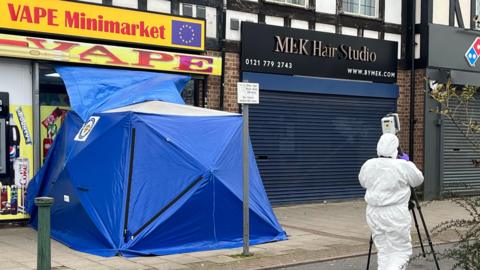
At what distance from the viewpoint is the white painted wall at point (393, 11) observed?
49.7ft

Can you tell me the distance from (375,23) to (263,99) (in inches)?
160

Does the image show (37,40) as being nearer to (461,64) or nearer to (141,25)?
(141,25)

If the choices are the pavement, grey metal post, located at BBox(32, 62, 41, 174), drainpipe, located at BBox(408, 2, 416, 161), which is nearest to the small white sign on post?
the pavement

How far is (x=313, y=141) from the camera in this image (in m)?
13.9

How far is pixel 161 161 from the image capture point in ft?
27.9

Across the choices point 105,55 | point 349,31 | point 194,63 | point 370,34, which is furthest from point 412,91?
point 105,55

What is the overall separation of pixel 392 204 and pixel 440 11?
10.8 meters

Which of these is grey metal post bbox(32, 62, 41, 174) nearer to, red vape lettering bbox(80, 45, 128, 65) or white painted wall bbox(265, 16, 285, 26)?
red vape lettering bbox(80, 45, 128, 65)

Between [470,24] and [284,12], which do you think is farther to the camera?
[470,24]

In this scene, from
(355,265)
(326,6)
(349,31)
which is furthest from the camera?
(349,31)

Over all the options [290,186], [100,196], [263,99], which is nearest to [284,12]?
[263,99]

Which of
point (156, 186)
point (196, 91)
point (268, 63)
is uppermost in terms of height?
point (268, 63)

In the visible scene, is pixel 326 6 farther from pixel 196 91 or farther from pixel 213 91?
pixel 196 91

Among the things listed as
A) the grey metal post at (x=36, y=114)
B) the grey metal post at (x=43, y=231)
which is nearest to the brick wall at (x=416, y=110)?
the grey metal post at (x=36, y=114)
